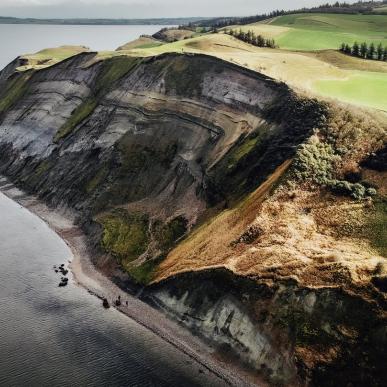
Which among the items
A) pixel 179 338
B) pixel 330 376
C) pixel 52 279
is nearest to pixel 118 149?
pixel 52 279

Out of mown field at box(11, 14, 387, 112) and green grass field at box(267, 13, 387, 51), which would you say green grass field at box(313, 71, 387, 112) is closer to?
mown field at box(11, 14, 387, 112)

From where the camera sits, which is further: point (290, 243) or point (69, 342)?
point (69, 342)

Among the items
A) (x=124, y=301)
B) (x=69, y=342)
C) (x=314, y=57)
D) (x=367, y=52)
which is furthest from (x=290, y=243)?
(x=367, y=52)

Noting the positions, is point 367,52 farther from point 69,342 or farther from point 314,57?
point 69,342

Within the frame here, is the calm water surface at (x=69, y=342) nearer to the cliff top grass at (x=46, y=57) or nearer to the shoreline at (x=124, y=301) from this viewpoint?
the shoreline at (x=124, y=301)

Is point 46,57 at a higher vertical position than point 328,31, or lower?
Result: lower

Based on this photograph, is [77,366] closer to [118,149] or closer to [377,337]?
[377,337]
